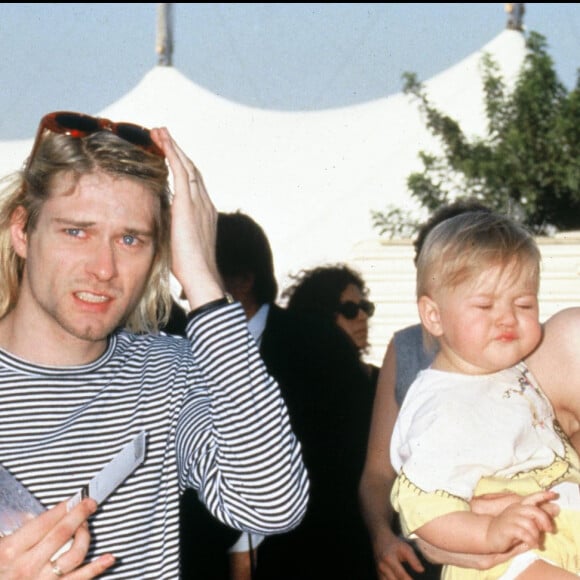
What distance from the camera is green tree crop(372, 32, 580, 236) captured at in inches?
687

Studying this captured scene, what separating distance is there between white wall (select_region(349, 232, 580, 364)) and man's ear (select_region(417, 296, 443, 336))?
1143cm

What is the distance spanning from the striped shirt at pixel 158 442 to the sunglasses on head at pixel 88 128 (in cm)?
45

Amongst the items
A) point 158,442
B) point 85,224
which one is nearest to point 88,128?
point 85,224

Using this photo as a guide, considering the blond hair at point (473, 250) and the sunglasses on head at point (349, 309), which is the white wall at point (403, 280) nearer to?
the sunglasses on head at point (349, 309)

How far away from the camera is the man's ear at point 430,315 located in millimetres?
2744

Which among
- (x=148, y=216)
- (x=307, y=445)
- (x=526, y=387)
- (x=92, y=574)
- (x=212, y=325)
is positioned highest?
(x=148, y=216)

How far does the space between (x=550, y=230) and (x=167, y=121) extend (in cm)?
757

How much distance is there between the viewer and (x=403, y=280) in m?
15.6

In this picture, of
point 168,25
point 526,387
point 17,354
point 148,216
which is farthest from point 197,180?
point 168,25

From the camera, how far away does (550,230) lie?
18.7m

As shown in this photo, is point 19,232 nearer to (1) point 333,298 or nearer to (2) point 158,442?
(2) point 158,442

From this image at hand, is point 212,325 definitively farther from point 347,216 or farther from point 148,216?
point 347,216

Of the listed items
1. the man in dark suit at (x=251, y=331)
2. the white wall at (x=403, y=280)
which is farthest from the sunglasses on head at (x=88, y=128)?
the white wall at (x=403, y=280)

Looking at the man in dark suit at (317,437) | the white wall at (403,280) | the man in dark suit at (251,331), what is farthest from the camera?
the white wall at (403,280)
